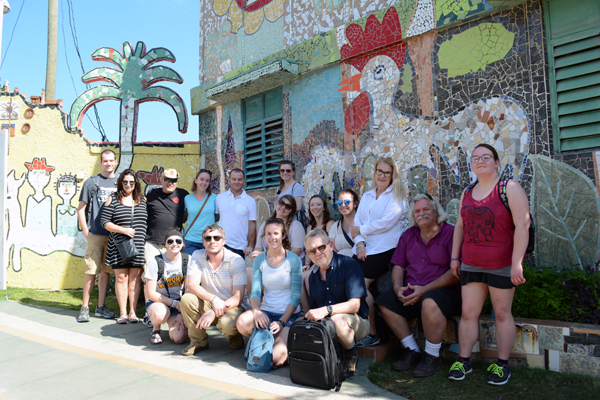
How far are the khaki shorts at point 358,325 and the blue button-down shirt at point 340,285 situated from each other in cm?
11

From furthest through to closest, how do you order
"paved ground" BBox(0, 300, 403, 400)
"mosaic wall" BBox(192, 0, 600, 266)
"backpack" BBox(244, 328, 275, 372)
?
"mosaic wall" BBox(192, 0, 600, 266) → "backpack" BBox(244, 328, 275, 372) → "paved ground" BBox(0, 300, 403, 400)

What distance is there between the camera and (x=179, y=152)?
9.67 meters

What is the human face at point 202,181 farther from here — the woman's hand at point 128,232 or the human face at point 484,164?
the human face at point 484,164

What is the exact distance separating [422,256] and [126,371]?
305 centimetres

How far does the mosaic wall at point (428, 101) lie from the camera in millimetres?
4719

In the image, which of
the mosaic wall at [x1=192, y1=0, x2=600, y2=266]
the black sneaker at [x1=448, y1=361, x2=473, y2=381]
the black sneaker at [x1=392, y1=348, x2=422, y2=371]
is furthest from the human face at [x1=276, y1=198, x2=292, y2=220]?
the black sneaker at [x1=448, y1=361, x2=473, y2=381]

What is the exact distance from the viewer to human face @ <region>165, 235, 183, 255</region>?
511 centimetres

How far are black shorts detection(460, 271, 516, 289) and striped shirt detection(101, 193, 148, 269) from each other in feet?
13.5

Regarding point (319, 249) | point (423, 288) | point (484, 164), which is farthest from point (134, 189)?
point (484, 164)

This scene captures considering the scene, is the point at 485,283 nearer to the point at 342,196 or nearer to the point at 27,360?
the point at 342,196

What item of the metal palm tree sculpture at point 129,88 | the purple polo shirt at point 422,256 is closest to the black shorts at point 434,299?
the purple polo shirt at point 422,256

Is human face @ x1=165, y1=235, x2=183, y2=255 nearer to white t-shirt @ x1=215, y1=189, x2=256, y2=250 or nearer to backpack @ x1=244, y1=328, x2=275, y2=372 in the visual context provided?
white t-shirt @ x1=215, y1=189, x2=256, y2=250

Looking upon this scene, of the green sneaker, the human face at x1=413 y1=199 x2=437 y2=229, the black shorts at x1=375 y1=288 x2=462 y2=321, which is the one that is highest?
the human face at x1=413 y1=199 x2=437 y2=229

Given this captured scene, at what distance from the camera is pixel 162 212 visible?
5.91 m
